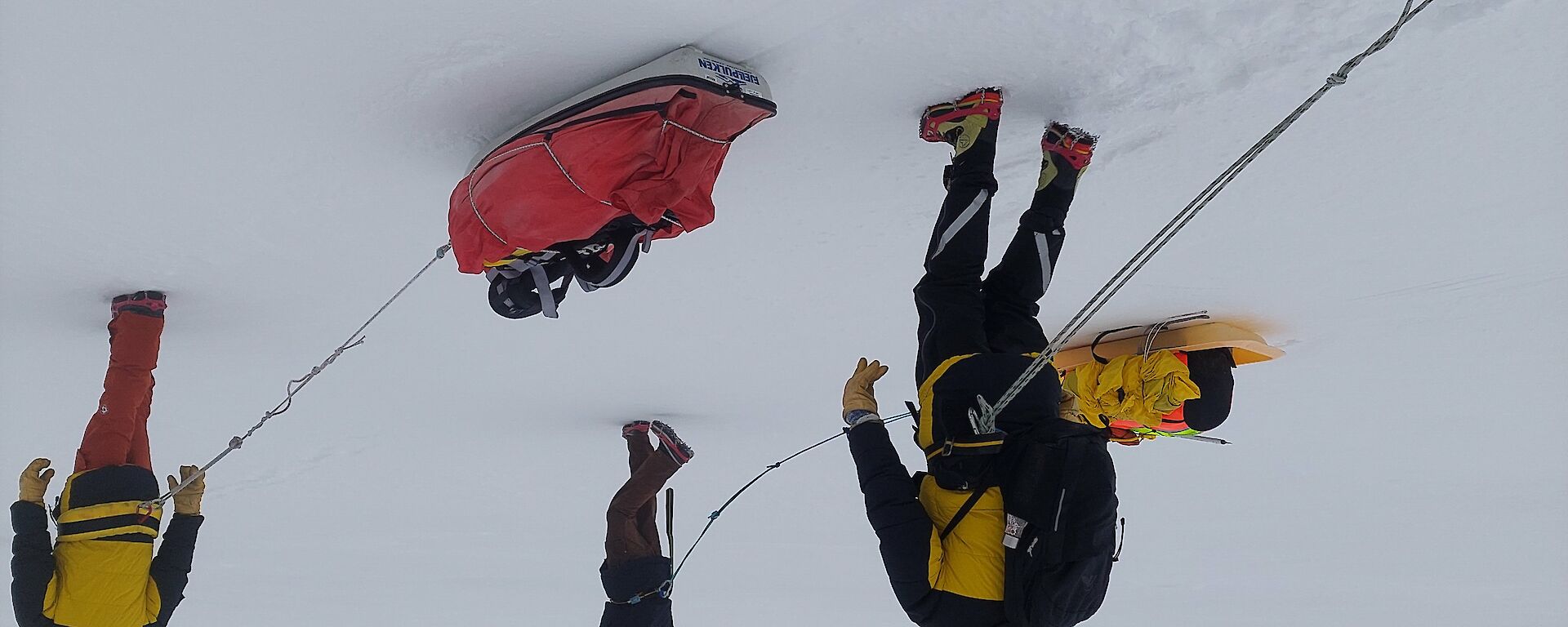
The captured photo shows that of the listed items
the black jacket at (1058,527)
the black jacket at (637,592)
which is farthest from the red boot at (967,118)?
the black jacket at (637,592)

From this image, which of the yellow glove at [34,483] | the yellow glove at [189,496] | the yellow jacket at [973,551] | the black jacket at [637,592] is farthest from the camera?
the black jacket at [637,592]

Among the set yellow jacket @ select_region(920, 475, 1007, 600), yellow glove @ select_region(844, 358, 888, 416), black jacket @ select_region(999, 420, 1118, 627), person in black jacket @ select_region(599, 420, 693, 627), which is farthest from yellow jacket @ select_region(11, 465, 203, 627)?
black jacket @ select_region(999, 420, 1118, 627)

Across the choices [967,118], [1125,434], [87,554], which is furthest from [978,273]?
[87,554]

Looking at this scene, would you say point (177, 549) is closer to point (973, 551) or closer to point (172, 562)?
point (172, 562)

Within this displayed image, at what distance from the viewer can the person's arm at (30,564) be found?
258cm

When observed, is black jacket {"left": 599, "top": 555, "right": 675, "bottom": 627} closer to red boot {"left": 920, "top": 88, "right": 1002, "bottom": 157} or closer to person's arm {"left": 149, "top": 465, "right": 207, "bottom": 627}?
person's arm {"left": 149, "top": 465, "right": 207, "bottom": 627}

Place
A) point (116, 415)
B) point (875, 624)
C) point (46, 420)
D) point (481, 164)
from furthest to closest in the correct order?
point (875, 624) < point (46, 420) < point (116, 415) < point (481, 164)

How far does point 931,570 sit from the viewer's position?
73.3 inches

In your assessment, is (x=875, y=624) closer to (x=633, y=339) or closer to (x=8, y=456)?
(x=633, y=339)

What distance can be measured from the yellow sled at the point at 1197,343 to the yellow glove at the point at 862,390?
1200 mm

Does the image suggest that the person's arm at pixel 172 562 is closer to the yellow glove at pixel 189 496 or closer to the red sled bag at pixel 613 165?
the yellow glove at pixel 189 496

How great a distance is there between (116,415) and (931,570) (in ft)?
7.38

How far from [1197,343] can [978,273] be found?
3.76 ft

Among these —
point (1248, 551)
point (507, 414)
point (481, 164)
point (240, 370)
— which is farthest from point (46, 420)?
point (1248, 551)
